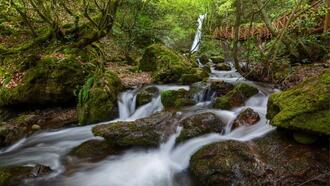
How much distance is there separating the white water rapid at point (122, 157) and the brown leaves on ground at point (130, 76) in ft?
9.95

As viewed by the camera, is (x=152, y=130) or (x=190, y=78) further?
(x=190, y=78)

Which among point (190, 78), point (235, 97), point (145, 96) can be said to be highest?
point (190, 78)

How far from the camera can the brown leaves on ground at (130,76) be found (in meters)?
10.4

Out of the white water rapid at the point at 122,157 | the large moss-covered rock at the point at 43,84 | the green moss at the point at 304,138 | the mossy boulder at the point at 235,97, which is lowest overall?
the white water rapid at the point at 122,157

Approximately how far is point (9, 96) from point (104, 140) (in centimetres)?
342

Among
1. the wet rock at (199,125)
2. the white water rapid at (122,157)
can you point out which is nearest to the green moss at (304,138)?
the white water rapid at (122,157)

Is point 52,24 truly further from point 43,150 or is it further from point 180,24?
point 180,24

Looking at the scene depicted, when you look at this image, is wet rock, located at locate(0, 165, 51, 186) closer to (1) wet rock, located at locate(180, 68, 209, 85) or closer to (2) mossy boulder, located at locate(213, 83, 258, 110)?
(2) mossy boulder, located at locate(213, 83, 258, 110)

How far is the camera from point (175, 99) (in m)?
8.38

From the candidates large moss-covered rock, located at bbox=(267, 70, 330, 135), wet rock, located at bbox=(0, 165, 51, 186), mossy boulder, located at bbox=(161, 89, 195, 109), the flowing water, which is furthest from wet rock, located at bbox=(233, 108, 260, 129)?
wet rock, located at bbox=(0, 165, 51, 186)

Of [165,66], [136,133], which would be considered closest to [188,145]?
[136,133]

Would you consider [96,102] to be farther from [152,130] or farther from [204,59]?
[204,59]

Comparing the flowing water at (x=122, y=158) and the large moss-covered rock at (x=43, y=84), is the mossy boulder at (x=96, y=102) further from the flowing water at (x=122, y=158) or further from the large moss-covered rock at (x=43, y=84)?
the large moss-covered rock at (x=43, y=84)

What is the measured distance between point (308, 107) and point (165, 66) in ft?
22.3
